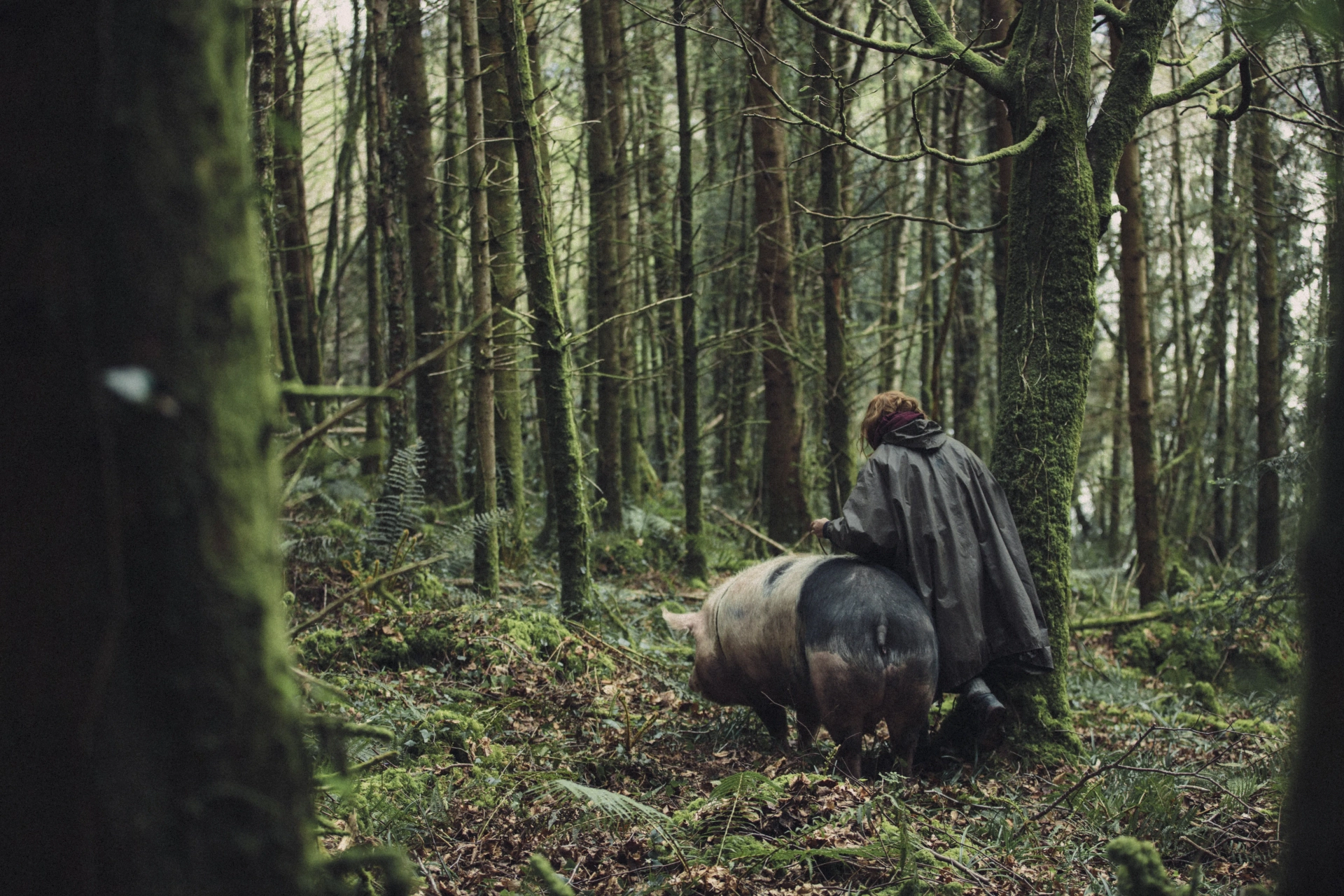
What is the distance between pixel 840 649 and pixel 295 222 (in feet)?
33.5

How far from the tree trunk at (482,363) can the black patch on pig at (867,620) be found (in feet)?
11.3

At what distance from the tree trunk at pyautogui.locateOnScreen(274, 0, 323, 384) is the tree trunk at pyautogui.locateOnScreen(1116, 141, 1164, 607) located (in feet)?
31.2

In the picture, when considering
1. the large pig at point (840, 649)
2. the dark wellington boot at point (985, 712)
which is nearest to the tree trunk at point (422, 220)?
the large pig at point (840, 649)

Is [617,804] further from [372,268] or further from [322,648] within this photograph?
[372,268]

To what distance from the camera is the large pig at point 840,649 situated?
536cm

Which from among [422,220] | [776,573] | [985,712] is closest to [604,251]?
[422,220]

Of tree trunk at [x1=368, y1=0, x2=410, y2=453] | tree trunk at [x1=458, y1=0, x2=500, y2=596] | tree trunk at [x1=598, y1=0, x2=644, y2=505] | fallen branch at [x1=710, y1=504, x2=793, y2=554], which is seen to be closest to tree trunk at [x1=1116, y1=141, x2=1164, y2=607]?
fallen branch at [x1=710, y1=504, x2=793, y2=554]

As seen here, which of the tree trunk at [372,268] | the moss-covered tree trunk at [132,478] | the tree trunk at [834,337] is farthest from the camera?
the tree trunk at [372,268]

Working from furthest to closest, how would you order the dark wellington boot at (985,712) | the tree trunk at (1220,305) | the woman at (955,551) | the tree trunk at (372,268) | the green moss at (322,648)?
1. the tree trunk at (1220,305)
2. the tree trunk at (372,268)
3. the green moss at (322,648)
4. the woman at (955,551)
5. the dark wellington boot at (985,712)

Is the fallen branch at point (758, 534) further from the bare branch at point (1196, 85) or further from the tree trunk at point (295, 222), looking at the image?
the tree trunk at point (295, 222)

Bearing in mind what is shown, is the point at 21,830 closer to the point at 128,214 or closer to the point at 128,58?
the point at 128,214

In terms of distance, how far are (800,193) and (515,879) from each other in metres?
11.8

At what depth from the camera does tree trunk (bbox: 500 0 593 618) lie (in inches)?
276

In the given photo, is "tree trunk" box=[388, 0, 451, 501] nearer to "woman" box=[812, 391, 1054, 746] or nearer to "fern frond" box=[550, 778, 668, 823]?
"woman" box=[812, 391, 1054, 746]
